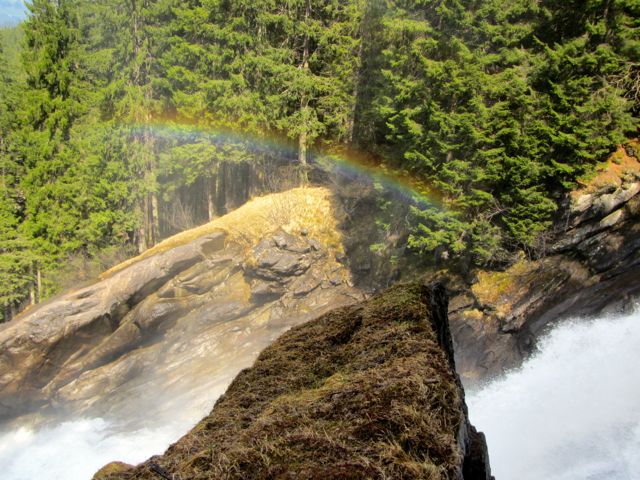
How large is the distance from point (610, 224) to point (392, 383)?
14.7m

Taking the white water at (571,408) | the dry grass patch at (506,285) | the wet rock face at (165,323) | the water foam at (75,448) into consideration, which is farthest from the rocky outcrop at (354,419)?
the wet rock face at (165,323)

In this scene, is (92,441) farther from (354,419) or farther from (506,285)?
(354,419)

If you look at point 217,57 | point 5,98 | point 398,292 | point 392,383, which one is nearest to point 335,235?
point 217,57

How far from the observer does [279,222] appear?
79.6 feet

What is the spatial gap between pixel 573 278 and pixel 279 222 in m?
13.3

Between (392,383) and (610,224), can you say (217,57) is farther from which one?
(392,383)

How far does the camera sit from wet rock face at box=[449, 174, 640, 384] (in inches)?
609

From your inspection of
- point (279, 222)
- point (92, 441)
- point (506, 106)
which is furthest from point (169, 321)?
point (506, 106)

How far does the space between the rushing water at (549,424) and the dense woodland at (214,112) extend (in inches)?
157

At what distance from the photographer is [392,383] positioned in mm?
4020

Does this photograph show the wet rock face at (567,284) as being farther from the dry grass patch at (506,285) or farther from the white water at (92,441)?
the white water at (92,441)

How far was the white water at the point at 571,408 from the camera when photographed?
1009cm

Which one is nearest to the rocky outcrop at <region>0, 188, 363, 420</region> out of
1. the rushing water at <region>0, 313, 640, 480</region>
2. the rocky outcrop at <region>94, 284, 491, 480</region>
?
the rushing water at <region>0, 313, 640, 480</region>

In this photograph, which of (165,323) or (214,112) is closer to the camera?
(165,323)
